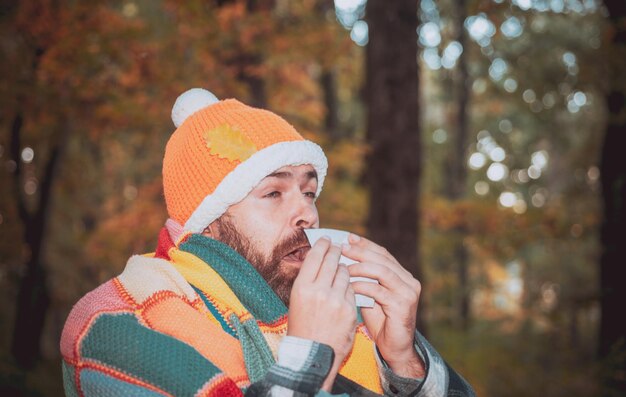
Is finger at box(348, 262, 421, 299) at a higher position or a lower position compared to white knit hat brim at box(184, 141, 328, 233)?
lower

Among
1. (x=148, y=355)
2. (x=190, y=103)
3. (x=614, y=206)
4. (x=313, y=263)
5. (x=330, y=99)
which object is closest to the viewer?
(x=148, y=355)

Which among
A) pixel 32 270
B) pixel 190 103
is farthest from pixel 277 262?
pixel 32 270

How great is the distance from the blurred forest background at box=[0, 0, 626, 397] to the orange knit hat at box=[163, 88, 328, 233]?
3431mm

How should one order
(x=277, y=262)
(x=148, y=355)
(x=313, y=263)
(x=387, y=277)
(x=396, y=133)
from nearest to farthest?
(x=148, y=355), (x=313, y=263), (x=387, y=277), (x=277, y=262), (x=396, y=133)

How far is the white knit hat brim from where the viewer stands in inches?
82.7

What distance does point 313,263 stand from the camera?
1675 millimetres

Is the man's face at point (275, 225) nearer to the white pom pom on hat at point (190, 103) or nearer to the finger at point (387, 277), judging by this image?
the finger at point (387, 277)

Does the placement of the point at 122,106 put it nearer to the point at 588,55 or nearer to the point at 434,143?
the point at 588,55

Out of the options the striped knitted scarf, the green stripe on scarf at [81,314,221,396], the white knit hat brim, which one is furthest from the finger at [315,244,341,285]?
the white knit hat brim

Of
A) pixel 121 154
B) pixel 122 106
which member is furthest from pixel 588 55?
pixel 121 154

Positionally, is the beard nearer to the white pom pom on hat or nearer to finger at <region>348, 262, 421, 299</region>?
finger at <region>348, 262, 421, 299</region>

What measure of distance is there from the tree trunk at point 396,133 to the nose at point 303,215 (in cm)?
347

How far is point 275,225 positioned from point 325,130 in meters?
6.64

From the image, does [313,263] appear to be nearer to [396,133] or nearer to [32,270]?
[396,133]
